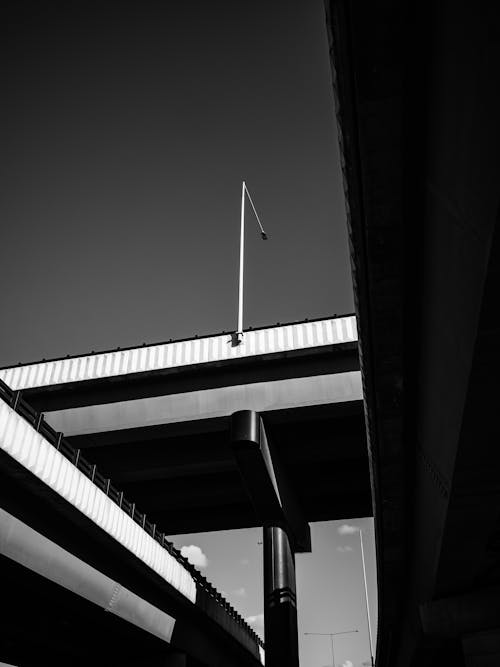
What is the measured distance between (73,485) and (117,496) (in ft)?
13.9

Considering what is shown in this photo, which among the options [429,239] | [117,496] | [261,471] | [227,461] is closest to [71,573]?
[117,496]

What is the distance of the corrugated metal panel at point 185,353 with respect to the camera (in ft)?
77.3

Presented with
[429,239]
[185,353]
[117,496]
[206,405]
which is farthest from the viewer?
[185,353]

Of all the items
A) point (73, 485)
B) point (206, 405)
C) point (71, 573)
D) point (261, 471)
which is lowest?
point (71, 573)

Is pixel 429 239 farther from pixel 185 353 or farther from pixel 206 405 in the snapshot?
pixel 185 353

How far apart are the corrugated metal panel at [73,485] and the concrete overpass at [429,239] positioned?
7970 millimetres

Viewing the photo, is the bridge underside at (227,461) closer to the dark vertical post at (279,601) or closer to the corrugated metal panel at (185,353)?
the corrugated metal panel at (185,353)

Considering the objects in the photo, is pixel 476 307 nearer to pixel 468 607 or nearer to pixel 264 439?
pixel 468 607

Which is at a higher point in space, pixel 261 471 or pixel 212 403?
pixel 212 403

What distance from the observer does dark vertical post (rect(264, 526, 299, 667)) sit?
21750 mm

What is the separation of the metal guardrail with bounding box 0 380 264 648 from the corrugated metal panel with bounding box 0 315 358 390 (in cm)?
247

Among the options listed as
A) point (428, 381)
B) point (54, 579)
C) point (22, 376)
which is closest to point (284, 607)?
point (54, 579)

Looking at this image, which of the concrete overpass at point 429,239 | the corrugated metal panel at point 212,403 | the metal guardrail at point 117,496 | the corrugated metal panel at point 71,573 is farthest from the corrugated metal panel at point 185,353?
the concrete overpass at point 429,239

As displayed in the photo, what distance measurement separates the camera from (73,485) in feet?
48.0
